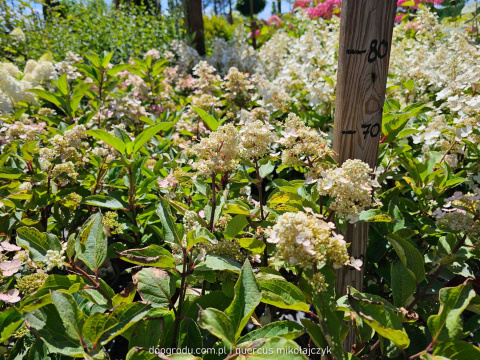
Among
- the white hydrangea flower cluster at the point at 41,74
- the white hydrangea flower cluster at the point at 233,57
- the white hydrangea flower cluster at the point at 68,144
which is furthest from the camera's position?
the white hydrangea flower cluster at the point at 233,57

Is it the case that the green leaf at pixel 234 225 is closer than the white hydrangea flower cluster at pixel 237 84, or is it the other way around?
the green leaf at pixel 234 225

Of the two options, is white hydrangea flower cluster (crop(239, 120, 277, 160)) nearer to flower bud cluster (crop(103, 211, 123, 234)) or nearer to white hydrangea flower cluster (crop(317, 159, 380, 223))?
white hydrangea flower cluster (crop(317, 159, 380, 223))

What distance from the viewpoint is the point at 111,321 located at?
89 centimetres

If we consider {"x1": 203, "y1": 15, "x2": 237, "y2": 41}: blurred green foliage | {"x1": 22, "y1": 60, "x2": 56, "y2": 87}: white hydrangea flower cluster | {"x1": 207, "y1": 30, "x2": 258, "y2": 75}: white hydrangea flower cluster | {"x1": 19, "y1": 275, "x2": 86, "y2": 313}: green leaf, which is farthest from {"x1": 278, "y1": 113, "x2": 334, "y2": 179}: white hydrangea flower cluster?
{"x1": 203, "y1": 15, "x2": 237, "y2": 41}: blurred green foliage

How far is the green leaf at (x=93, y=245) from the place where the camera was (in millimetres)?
1062

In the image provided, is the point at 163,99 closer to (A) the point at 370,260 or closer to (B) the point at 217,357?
(A) the point at 370,260

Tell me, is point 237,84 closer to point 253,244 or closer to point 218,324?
point 253,244

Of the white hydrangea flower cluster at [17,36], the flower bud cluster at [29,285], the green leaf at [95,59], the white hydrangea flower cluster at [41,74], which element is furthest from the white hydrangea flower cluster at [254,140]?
the white hydrangea flower cluster at [17,36]

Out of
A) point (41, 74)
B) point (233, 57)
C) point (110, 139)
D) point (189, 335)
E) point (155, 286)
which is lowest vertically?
point (189, 335)

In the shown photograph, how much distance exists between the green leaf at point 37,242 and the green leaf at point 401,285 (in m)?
1.03

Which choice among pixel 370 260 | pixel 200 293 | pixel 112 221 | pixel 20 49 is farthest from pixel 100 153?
pixel 20 49

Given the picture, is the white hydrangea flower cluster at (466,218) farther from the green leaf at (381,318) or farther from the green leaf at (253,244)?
the green leaf at (253,244)

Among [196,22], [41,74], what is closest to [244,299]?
[41,74]

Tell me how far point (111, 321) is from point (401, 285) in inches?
32.8
